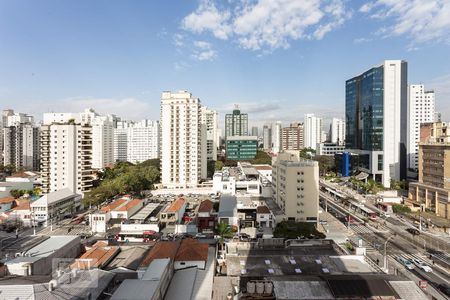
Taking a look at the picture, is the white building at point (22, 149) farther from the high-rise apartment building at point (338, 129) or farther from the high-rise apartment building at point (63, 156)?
the high-rise apartment building at point (338, 129)

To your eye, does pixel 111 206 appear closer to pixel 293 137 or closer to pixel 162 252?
pixel 162 252

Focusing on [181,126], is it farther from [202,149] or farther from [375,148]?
[375,148]

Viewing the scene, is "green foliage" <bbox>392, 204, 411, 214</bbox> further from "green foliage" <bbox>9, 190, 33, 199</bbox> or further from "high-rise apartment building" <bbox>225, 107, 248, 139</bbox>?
"high-rise apartment building" <bbox>225, 107, 248, 139</bbox>

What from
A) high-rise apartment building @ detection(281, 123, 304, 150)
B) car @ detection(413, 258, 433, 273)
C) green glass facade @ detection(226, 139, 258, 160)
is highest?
high-rise apartment building @ detection(281, 123, 304, 150)

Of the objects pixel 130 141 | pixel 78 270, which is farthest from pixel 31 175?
pixel 78 270

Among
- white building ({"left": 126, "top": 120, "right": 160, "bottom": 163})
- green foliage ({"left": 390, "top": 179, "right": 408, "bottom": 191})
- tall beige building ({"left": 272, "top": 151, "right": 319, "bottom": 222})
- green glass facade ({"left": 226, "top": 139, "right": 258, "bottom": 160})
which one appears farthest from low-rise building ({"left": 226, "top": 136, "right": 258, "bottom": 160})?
tall beige building ({"left": 272, "top": 151, "right": 319, "bottom": 222})

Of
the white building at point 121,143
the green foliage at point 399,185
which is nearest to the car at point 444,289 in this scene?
the green foliage at point 399,185
